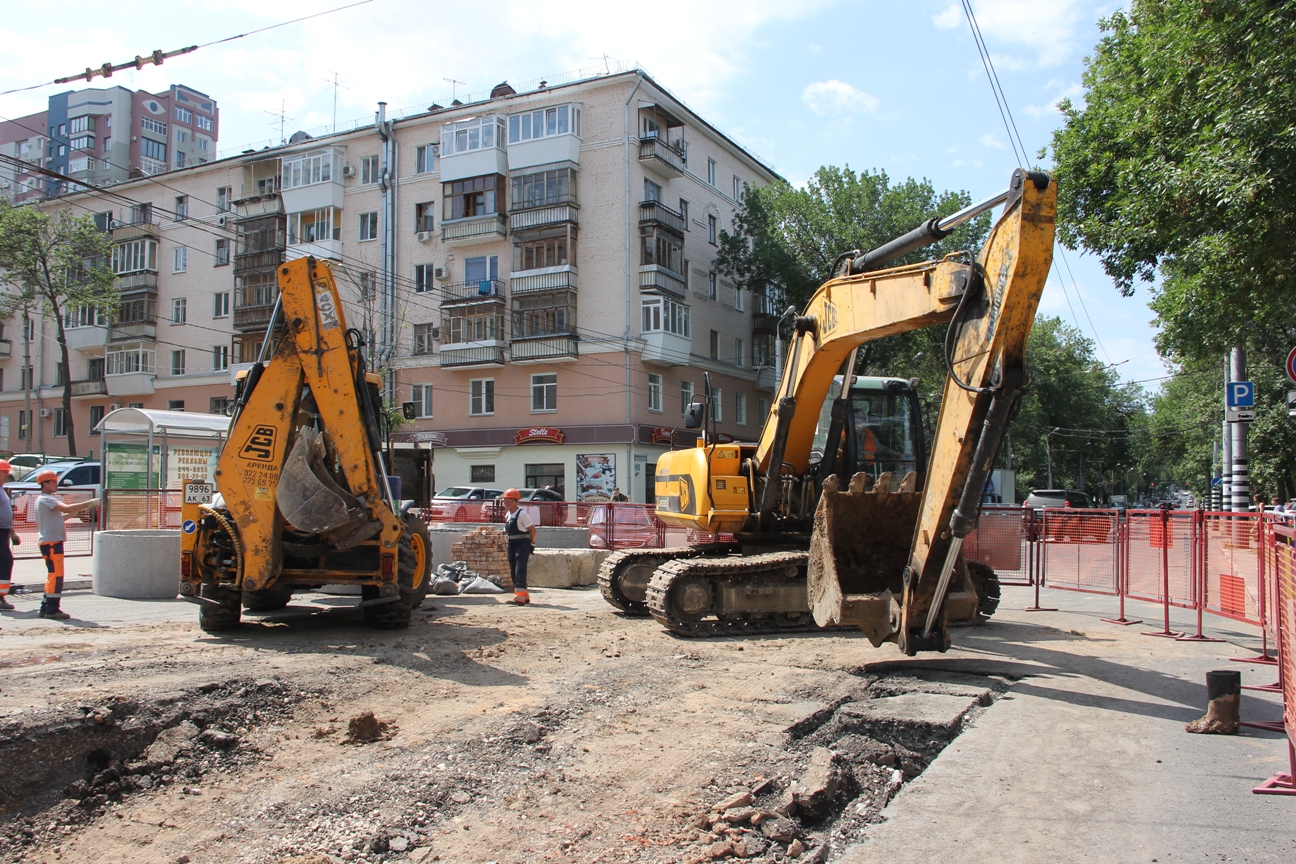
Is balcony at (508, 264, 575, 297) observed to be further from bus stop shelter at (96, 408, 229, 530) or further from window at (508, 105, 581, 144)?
bus stop shelter at (96, 408, 229, 530)

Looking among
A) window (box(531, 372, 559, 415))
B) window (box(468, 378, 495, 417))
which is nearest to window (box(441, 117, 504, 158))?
window (box(468, 378, 495, 417))

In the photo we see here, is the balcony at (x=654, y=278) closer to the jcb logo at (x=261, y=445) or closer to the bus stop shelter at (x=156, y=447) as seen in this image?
the bus stop shelter at (x=156, y=447)

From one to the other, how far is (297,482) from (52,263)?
143 feet

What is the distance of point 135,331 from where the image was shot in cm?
4669

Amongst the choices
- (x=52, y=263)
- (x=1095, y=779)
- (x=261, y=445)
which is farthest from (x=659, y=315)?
(x=1095, y=779)

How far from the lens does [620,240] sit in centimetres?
3631

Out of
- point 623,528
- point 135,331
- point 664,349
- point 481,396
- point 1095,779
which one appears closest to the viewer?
point 1095,779

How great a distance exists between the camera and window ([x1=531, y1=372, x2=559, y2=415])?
37.0m

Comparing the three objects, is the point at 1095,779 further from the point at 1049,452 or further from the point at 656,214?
the point at 1049,452

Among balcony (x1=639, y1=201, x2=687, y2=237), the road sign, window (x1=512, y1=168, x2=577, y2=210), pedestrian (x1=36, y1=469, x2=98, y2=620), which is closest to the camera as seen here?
pedestrian (x1=36, y1=469, x2=98, y2=620)

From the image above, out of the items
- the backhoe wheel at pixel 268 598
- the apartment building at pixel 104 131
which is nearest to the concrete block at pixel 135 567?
the backhoe wheel at pixel 268 598

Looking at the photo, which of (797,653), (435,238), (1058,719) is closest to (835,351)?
(797,653)

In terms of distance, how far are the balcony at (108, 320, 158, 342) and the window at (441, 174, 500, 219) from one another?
18.9m

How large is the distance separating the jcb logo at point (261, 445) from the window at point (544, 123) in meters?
30.3
